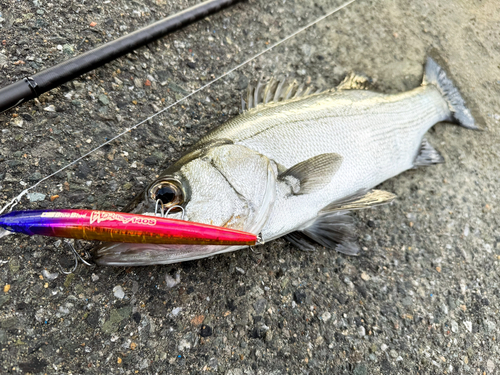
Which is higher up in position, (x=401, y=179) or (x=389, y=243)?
(x=401, y=179)

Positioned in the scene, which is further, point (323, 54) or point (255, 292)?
point (323, 54)

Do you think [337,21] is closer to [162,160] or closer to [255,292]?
[162,160]

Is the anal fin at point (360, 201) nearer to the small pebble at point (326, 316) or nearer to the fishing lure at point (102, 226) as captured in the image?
the small pebble at point (326, 316)

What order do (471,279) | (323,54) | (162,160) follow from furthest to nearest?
1. (323,54)
2. (471,279)
3. (162,160)

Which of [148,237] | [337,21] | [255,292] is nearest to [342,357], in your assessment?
[255,292]

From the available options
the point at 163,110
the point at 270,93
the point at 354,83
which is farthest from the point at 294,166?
the point at 354,83

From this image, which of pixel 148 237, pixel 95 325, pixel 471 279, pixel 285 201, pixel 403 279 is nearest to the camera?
pixel 148 237

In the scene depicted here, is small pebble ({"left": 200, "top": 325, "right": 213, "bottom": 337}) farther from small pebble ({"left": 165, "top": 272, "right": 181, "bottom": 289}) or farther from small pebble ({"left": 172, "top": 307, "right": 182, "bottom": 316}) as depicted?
small pebble ({"left": 165, "top": 272, "right": 181, "bottom": 289})

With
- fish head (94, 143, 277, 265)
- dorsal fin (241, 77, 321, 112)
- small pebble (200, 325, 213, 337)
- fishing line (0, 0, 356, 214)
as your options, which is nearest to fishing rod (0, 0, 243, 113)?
fishing line (0, 0, 356, 214)
